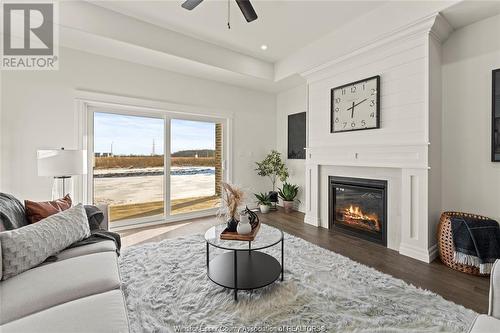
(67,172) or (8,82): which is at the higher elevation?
(8,82)

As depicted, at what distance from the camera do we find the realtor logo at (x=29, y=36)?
8.62 ft

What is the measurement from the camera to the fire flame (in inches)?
124

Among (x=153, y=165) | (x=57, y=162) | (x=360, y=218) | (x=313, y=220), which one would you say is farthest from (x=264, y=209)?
(x=57, y=162)

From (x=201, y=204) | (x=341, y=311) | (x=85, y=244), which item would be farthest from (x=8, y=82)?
(x=341, y=311)

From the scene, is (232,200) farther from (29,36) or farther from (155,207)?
(29,36)

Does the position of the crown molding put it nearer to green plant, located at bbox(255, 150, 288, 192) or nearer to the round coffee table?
green plant, located at bbox(255, 150, 288, 192)

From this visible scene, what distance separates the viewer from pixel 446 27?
2594 millimetres

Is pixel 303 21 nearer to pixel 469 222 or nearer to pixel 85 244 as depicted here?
pixel 469 222

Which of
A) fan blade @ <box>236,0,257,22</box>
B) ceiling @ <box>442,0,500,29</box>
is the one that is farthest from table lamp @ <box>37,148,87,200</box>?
ceiling @ <box>442,0,500,29</box>

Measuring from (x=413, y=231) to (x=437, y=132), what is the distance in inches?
47.3

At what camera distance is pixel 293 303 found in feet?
5.89

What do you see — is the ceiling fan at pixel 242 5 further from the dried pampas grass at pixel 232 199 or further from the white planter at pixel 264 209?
the white planter at pixel 264 209

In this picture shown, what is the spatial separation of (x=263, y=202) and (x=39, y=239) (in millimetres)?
3777

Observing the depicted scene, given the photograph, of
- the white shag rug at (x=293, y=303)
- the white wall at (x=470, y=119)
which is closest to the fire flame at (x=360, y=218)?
the white wall at (x=470, y=119)
